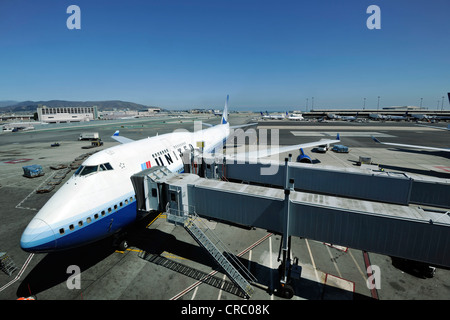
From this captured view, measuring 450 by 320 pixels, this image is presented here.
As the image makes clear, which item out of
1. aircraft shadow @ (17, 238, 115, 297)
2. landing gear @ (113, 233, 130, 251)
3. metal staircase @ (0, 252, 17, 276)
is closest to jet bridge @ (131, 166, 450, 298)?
landing gear @ (113, 233, 130, 251)

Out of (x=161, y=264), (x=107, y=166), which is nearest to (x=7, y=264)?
(x=107, y=166)

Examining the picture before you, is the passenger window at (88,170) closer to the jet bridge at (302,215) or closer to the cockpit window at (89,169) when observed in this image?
the cockpit window at (89,169)

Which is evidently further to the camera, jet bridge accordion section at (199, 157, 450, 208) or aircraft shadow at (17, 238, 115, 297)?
jet bridge accordion section at (199, 157, 450, 208)

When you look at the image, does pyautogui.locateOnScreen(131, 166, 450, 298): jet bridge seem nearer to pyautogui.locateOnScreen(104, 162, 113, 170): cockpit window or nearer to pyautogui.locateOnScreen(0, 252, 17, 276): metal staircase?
pyautogui.locateOnScreen(104, 162, 113, 170): cockpit window

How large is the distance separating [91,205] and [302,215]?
13.7 m

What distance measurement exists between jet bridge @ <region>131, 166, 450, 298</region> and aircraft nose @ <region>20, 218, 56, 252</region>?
594cm

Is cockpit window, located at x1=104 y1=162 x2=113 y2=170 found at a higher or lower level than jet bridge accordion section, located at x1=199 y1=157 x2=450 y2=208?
higher

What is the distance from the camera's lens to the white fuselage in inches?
479

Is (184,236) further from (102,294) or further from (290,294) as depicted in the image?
(290,294)

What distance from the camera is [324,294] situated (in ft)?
44.9

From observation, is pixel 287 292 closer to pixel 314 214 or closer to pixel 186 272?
pixel 314 214

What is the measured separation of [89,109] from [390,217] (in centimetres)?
23809

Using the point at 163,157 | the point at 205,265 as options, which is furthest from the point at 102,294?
the point at 163,157

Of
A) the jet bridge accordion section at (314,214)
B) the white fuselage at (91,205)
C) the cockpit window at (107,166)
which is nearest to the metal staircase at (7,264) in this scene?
the white fuselage at (91,205)
